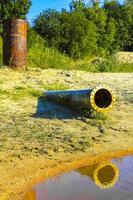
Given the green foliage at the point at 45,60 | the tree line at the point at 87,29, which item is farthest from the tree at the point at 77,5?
the green foliage at the point at 45,60

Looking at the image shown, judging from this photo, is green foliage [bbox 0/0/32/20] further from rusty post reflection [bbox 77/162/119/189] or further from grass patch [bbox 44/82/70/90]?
rusty post reflection [bbox 77/162/119/189]

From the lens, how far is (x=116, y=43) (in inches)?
1909

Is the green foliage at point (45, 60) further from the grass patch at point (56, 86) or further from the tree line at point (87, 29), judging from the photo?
the tree line at point (87, 29)

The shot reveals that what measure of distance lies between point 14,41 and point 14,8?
32605mm

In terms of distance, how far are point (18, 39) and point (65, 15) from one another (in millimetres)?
24786

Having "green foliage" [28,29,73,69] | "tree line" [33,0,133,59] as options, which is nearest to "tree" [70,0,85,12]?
"tree line" [33,0,133,59]

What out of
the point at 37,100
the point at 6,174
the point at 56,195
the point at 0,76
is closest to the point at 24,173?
the point at 6,174

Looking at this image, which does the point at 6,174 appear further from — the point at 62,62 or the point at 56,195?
the point at 62,62

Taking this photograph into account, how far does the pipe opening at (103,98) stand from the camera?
873 cm

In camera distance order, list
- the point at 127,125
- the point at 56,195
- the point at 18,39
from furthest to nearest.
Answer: the point at 18,39
the point at 127,125
the point at 56,195

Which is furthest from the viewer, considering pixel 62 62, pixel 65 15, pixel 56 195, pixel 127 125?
pixel 65 15

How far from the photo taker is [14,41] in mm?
12086

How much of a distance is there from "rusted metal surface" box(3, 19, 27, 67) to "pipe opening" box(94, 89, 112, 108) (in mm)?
3603

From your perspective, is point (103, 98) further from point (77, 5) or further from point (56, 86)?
point (77, 5)
